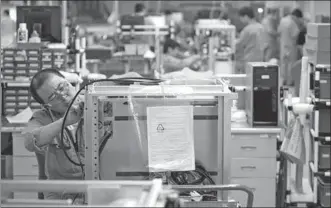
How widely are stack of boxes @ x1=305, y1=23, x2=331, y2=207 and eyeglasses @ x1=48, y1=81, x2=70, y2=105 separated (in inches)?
108

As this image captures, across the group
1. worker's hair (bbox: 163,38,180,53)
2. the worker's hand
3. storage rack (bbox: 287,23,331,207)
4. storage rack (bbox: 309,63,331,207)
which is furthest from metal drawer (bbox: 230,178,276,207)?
worker's hair (bbox: 163,38,180,53)

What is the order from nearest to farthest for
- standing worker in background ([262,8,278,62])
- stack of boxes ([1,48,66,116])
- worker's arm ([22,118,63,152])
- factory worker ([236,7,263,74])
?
worker's arm ([22,118,63,152]) → stack of boxes ([1,48,66,116]) → factory worker ([236,7,263,74]) → standing worker in background ([262,8,278,62])

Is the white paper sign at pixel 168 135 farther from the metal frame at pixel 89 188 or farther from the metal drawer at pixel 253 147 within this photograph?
the metal drawer at pixel 253 147

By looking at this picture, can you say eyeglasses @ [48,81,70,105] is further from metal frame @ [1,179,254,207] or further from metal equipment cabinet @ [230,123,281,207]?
metal equipment cabinet @ [230,123,281,207]

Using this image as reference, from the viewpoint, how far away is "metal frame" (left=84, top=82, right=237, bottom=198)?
11.6 ft

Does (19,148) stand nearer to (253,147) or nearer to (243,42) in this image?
(253,147)

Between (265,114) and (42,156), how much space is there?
92.5 inches

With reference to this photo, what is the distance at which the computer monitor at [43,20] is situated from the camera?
784 centimetres

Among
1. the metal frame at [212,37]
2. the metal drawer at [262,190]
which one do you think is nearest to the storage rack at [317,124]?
the metal drawer at [262,190]

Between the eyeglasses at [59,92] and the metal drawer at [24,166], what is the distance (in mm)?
2303

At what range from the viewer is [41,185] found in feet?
7.45

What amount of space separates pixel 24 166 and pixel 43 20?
1909mm

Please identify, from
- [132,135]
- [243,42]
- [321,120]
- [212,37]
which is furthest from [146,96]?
[243,42]

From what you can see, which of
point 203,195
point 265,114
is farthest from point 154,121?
point 265,114
